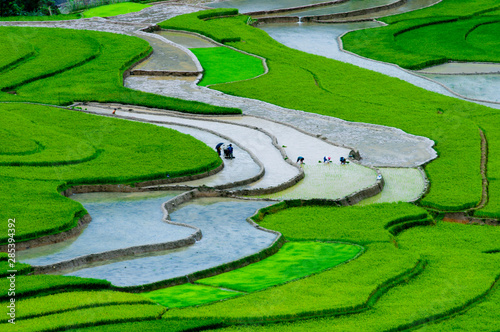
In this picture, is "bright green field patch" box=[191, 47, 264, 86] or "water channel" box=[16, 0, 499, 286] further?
"bright green field patch" box=[191, 47, 264, 86]

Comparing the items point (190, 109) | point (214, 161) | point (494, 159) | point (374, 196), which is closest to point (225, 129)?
point (190, 109)

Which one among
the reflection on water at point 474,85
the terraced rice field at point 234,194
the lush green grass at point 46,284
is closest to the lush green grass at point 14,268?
the terraced rice field at point 234,194

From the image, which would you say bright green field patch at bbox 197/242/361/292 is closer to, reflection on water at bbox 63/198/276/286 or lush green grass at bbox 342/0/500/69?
reflection on water at bbox 63/198/276/286

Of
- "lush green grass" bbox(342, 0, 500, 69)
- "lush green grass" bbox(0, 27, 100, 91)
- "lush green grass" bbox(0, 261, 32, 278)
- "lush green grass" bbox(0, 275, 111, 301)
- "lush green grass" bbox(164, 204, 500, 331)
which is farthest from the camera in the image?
"lush green grass" bbox(342, 0, 500, 69)

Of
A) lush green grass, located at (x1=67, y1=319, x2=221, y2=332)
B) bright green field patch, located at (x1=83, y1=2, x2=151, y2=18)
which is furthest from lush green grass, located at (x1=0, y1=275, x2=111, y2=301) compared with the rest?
bright green field patch, located at (x1=83, y1=2, x2=151, y2=18)

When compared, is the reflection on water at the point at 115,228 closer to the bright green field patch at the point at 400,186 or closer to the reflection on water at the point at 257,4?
the bright green field patch at the point at 400,186

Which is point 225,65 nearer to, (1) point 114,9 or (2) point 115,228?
(1) point 114,9
